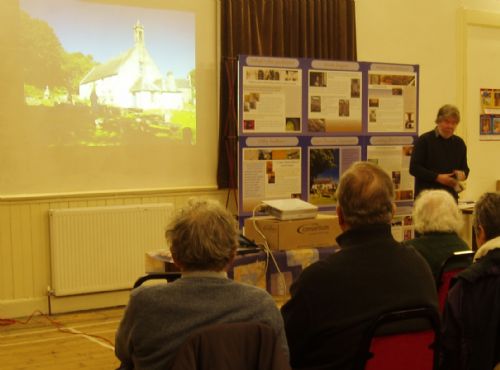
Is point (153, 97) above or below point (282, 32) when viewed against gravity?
below

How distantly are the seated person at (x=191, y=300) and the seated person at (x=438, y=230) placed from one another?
1259 mm

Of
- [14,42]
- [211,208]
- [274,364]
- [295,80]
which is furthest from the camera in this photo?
[295,80]

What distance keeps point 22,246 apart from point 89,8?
193 cm

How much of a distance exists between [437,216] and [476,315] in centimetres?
74

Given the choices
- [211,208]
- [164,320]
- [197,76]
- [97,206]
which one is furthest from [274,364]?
[197,76]

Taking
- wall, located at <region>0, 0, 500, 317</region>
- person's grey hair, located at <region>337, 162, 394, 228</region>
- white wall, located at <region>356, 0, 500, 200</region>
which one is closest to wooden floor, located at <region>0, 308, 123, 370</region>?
wall, located at <region>0, 0, 500, 317</region>

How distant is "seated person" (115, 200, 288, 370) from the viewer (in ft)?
5.18

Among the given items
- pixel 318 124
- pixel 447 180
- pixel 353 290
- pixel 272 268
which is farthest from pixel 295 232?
pixel 447 180

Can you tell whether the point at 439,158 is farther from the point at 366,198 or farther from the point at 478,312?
the point at 366,198

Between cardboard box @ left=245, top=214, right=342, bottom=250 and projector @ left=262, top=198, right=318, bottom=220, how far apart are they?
24 millimetres

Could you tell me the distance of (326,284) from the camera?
1777mm

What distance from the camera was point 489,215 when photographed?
225cm

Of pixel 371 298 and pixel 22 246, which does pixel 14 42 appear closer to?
pixel 22 246

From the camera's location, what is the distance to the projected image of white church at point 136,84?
196 inches
